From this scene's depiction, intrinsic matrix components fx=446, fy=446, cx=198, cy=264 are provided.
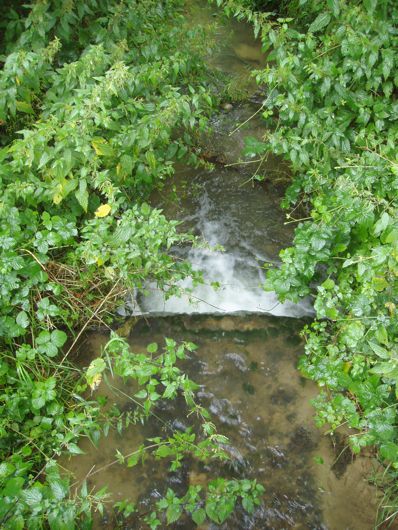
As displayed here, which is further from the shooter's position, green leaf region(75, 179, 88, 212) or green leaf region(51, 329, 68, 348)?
green leaf region(75, 179, 88, 212)

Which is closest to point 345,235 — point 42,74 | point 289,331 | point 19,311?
point 289,331

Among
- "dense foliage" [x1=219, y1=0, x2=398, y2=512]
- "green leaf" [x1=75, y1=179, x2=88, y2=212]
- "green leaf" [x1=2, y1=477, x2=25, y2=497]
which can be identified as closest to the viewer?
"green leaf" [x1=2, y1=477, x2=25, y2=497]

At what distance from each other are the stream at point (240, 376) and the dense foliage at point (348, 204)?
0.77 feet

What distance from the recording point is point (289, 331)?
3.33 m

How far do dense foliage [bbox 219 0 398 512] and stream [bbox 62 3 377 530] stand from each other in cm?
23

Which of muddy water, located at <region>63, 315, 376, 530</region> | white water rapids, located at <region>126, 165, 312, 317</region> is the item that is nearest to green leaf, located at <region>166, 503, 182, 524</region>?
muddy water, located at <region>63, 315, 376, 530</region>

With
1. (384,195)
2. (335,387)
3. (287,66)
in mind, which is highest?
(287,66)

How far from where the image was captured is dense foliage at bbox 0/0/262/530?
89.7 inches

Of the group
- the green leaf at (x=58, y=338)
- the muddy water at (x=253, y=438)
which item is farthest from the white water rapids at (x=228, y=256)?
the green leaf at (x=58, y=338)

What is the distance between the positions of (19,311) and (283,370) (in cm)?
179

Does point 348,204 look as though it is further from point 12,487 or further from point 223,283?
point 12,487

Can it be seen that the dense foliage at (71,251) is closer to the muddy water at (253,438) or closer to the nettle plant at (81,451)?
the nettle plant at (81,451)

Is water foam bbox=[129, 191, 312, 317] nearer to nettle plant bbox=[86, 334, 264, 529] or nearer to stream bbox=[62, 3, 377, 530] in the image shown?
stream bbox=[62, 3, 377, 530]

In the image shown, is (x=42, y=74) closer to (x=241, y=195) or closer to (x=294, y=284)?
(x=241, y=195)
